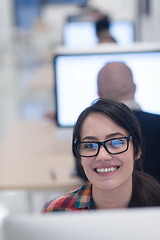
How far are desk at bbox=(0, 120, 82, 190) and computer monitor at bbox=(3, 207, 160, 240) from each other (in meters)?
1.35

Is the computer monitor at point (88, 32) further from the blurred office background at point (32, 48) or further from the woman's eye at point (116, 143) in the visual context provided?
the woman's eye at point (116, 143)

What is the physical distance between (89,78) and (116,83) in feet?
1.69

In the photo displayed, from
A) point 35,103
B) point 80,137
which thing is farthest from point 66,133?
point 35,103

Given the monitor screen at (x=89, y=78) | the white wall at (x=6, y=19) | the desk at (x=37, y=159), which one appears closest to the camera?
the monitor screen at (x=89, y=78)

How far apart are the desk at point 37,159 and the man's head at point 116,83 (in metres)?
0.50

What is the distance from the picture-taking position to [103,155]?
1.05m

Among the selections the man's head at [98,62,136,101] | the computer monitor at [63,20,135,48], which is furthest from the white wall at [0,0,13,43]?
the man's head at [98,62,136,101]

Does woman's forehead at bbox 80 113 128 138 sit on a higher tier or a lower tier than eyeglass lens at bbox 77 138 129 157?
higher

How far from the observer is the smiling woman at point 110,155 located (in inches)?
41.5

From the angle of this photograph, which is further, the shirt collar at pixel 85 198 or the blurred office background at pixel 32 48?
the blurred office background at pixel 32 48

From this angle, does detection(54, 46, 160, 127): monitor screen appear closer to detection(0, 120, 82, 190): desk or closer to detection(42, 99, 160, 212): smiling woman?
detection(0, 120, 82, 190): desk

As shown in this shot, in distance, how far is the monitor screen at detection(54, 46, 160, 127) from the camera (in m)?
1.76

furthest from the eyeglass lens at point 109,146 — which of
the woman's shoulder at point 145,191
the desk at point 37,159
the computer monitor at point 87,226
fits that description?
the desk at point 37,159

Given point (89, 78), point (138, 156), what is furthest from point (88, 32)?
point (138, 156)
